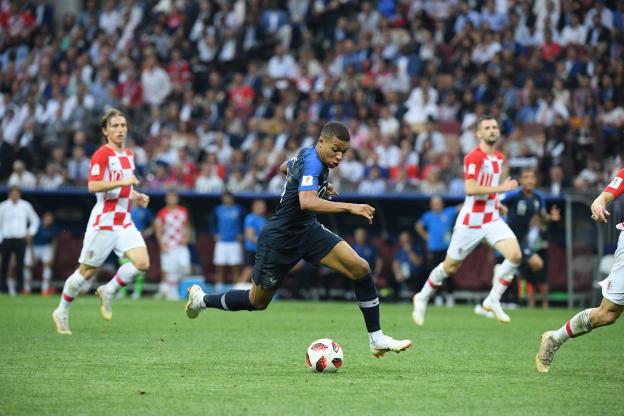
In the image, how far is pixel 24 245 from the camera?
23.0 m

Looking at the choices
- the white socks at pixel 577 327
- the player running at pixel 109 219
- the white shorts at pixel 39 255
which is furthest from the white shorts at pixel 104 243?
the white shorts at pixel 39 255

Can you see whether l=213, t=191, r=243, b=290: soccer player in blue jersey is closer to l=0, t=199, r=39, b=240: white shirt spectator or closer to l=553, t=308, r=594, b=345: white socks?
l=0, t=199, r=39, b=240: white shirt spectator

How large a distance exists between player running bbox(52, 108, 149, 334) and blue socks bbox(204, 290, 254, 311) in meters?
2.75

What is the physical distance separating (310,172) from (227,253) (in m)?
14.4

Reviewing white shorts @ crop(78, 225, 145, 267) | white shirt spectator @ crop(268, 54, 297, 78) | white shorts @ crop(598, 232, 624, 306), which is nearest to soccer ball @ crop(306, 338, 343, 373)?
white shorts @ crop(598, 232, 624, 306)

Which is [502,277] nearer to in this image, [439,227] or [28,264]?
[439,227]

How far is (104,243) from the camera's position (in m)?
12.7

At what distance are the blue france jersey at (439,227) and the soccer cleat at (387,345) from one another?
39.2 ft

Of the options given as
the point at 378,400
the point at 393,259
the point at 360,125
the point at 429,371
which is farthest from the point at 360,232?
the point at 378,400

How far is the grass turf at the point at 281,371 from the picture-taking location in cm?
706

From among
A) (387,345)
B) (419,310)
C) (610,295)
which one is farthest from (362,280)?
(419,310)

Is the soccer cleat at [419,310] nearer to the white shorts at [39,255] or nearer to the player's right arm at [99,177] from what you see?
the player's right arm at [99,177]

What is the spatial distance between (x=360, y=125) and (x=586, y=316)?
15611mm

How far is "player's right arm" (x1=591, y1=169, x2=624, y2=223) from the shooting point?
8016 millimetres
